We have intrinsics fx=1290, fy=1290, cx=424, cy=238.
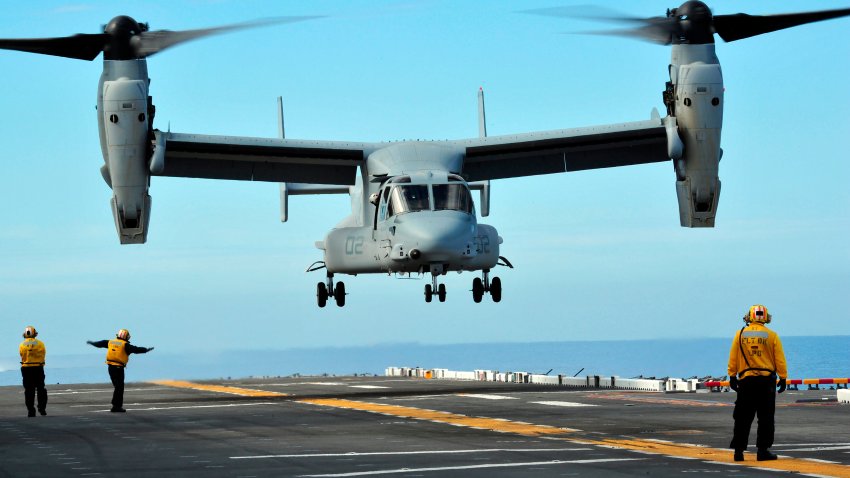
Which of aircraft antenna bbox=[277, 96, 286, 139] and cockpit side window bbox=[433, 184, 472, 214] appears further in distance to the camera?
aircraft antenna bbox=[277, 96, 286, 139]

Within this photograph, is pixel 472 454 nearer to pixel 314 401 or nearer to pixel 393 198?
pixel 314 401

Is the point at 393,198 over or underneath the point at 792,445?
over

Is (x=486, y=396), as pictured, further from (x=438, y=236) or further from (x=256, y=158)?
(x=256, y=158)

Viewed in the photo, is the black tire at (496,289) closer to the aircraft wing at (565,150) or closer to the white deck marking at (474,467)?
the aircraft wing at (565,150)

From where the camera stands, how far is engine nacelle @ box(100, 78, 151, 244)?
29406mm

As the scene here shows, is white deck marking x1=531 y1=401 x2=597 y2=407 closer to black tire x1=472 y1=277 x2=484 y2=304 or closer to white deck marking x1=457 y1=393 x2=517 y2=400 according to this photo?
white deck marking x1=457 y1=393 x2=517 y2=400

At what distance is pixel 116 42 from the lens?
29.7 m

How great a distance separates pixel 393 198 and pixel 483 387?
6233 millimetres

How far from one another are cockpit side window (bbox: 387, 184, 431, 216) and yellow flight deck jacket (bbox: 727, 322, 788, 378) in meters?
16.3

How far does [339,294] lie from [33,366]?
44.5 ft

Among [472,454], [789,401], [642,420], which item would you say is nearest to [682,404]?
[789,401]

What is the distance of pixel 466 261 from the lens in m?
30.2

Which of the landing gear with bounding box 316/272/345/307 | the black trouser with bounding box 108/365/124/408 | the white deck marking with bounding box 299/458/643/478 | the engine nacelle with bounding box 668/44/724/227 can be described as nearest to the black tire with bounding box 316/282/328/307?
the landing gear with bounding box 316/272/345/307

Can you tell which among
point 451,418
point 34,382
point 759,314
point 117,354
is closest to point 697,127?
point 451,418
